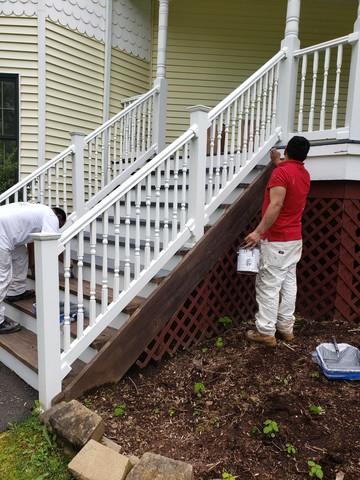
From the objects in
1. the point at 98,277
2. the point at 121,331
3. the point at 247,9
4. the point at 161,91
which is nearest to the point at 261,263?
the point at 121,331

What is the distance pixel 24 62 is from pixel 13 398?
495 cm

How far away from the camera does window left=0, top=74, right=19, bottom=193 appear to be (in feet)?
20.0

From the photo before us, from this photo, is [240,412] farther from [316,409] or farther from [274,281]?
[274,281]

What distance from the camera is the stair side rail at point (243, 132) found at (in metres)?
3.79

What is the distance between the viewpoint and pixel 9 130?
6180 millimetres

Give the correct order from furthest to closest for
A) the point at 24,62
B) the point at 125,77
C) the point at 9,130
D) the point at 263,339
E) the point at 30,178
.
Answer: the point at 125,77
the point at 9,130
the point at 24,62
the point at 30,178
the point at 263,339

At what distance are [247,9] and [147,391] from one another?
22.5 ft

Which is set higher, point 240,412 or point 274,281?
point 274,281

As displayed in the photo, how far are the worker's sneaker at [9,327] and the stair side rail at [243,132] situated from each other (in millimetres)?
2047

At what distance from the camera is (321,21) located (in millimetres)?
7301

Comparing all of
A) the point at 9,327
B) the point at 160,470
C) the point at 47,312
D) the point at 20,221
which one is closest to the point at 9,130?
the point at 20,221

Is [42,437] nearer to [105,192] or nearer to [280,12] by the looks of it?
[105,192]

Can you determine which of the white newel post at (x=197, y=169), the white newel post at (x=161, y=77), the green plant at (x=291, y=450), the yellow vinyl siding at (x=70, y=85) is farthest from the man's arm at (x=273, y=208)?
the yellow vinyl siding at (x=70, y=85)

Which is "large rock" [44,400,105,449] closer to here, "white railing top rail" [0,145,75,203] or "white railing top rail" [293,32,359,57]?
"white railing top rail" [0,145,75,203]
